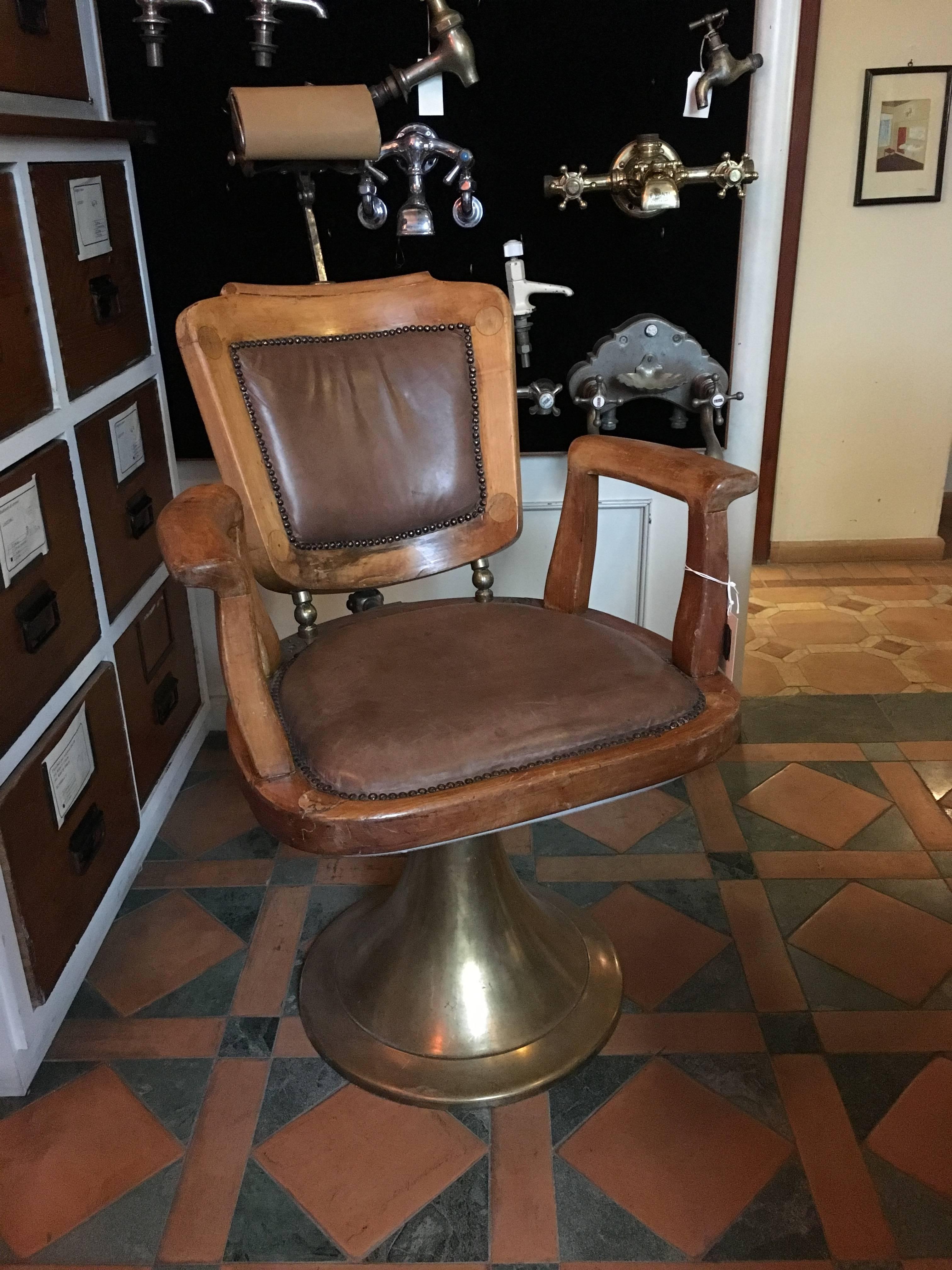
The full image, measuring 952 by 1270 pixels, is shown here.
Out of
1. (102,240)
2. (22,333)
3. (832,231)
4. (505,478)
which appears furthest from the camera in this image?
(832,231)

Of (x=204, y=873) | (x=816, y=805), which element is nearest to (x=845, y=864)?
(x=816, y=805)

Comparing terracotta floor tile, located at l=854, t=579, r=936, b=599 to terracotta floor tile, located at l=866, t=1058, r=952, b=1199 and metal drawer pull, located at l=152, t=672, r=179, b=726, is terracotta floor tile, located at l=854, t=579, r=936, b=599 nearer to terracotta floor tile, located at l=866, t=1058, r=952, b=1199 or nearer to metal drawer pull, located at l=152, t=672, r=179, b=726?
terracotta floor tile, located at l=866, t=1058, r=952, b=1199

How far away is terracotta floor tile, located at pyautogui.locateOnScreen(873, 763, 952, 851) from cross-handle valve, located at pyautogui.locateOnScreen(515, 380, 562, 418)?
3.09 feet

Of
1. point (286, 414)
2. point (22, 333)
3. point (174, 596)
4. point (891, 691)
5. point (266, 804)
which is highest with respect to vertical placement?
point (22, 333)

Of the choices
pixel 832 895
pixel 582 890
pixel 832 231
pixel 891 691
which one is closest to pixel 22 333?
pixel 582 890

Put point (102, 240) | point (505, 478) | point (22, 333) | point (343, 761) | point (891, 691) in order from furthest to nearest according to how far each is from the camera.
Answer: point (891, 691), point (102, 240), point (505, 478), point (22, 333), point (343, 761)

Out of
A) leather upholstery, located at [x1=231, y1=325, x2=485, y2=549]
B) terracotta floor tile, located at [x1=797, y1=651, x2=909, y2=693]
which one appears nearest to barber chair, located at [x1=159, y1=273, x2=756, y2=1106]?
leather upholstery, located at [x1=231, y1=325, x2=485, y2=549]

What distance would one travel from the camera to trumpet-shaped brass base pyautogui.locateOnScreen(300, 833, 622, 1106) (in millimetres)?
1293

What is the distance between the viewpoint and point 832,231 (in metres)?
2.84

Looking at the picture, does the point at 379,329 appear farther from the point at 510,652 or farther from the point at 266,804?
the point at 266,804

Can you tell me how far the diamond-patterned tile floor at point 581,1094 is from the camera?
3.65ft

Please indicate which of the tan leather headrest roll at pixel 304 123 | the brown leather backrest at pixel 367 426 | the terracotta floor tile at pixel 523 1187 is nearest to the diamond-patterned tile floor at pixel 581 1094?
the terracotta floor tile at pixel 523 1187

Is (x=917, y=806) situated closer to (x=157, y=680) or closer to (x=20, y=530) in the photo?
(x=157, y=680)

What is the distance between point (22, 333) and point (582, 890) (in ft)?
3.76
